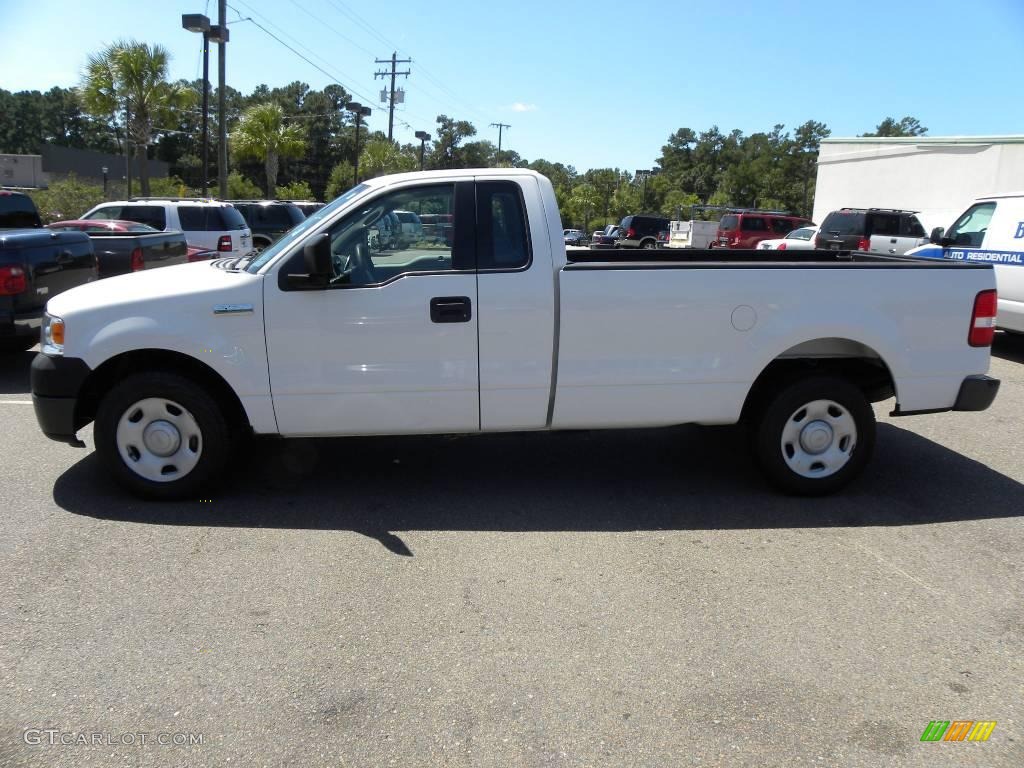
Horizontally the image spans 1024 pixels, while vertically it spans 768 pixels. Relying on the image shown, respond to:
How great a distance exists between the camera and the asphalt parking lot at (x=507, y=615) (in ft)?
9.52

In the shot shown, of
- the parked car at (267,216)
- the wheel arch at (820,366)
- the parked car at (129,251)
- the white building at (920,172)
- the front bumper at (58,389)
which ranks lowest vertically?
the front bumper at (58,389)

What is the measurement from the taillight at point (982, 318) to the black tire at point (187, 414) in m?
4.70

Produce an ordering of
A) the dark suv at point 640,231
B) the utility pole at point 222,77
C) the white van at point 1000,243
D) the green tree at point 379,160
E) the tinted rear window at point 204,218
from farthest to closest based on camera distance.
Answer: the green tree at point 379,160 < the dark suv at point 640,231 < the utility pole at point 222,77 < the tinted rear window at point 204,218 < the white van at point 1000,243

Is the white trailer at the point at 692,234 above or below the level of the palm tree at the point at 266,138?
below

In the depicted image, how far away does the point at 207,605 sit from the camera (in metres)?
3.78

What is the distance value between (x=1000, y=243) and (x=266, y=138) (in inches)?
1442

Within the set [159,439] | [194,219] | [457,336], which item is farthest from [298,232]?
[194,219]

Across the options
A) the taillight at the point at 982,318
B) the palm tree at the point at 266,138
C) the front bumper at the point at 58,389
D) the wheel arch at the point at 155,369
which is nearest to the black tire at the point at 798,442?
the taillight at the point at 982,318

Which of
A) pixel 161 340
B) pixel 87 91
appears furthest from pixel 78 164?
pixel 161 340

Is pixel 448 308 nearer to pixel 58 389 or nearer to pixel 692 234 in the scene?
pixel 58 389

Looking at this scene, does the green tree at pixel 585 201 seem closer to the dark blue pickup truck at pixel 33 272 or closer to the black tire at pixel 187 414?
the dark blue pickup truck at pixel 33 272

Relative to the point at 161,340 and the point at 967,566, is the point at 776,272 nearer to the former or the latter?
the point at 967,566

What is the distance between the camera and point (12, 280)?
7902mm
